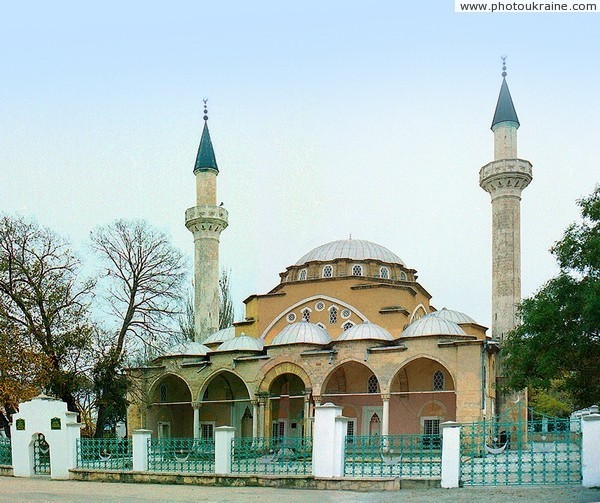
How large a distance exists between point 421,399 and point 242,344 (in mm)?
5734

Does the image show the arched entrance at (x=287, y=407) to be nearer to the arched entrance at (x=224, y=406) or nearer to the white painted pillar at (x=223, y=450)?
the arched entrance at (x=224, y=406)

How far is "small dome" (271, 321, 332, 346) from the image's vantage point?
22734mm

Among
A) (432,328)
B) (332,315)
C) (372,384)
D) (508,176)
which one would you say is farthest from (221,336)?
(508,176)

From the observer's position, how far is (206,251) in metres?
28.0

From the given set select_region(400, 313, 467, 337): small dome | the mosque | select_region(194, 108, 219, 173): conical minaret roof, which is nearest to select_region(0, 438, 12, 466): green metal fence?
the mosque

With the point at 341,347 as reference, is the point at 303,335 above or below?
above

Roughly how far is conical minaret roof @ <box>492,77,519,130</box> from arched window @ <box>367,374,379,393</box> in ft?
29.1

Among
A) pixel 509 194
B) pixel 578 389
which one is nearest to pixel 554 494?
pixel 578 389

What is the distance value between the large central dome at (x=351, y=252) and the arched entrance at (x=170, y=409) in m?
6.13

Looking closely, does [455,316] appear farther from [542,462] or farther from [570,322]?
[542,462]

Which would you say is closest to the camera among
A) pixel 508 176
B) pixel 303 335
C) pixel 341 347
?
pixel 341 347

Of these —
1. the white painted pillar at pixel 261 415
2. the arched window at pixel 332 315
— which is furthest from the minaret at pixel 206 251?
the white painted pillar at pixel 261 415

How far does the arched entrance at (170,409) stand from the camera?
2583cm

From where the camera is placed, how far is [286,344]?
890 inches
